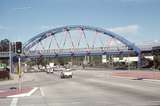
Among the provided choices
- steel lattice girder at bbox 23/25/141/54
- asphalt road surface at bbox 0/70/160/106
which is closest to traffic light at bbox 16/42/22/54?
asphalt road surface at bbox 0/70/160/106

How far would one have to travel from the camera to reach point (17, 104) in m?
21.3

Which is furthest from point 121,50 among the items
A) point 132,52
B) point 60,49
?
point 60,49

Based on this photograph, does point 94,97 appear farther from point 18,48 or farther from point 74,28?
point 74,28

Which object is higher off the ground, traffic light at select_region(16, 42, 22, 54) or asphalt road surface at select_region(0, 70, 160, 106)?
traffic light at select_region(16, 42, 22, 54)

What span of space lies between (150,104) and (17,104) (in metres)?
6.99

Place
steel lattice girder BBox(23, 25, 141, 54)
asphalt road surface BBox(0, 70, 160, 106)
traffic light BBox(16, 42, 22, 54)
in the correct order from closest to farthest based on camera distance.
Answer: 1. asphalt road surface BBox(0, 70, 160, 106)
2. traffic light BBox(16, 42, 22, 54)
3. steel lattice girder BBox(23, 25, 141, 54)

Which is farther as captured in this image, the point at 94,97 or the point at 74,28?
the point at 74,28

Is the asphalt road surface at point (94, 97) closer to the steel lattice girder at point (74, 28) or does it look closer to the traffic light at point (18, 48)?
the traffic light at point (18, 48)

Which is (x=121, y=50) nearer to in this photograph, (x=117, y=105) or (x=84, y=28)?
(x=84, y=28)

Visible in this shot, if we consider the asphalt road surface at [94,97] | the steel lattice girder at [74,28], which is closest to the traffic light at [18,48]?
the asphalt road surface at [94,97]

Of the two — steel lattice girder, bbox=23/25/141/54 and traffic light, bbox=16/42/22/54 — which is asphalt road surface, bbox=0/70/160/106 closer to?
traffic light, bbox=16/42/22/54

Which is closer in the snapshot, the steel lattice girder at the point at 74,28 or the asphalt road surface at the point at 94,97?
the asphalt road surface at the point at 94,97

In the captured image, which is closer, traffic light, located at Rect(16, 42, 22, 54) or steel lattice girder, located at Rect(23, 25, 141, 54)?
traffic light, located at Rect(16, 42, 22, 54)

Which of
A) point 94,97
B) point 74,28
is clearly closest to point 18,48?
point 94,97
